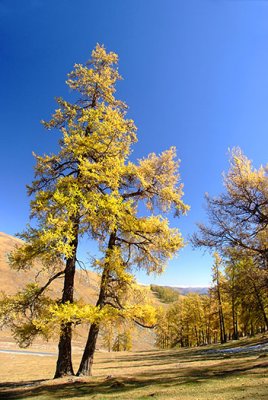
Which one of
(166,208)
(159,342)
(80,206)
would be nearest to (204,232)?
(166,208)

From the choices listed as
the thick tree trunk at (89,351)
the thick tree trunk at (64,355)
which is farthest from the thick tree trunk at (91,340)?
the thick tree trunk at (64,355)

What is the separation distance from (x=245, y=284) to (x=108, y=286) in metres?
6.80

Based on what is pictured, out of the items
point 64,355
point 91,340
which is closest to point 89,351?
point 91,340

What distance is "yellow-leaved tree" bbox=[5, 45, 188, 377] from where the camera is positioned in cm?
1211

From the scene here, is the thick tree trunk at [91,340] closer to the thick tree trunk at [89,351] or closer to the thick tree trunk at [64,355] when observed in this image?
the thick tree trunk at [89,351]

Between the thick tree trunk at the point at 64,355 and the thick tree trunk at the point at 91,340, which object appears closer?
the thick tree trunk at the point at 64,355

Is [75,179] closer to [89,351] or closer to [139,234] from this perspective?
[139,234]

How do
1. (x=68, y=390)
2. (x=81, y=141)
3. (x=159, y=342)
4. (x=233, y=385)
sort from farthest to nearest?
1. (x=159, y=342)
2. (x=81, y=141)
3. (x=68, y=390)
4. (x=233, y=385)

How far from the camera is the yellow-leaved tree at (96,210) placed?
12106 mm

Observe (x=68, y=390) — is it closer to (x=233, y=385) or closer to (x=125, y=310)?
(x=125, y=310)

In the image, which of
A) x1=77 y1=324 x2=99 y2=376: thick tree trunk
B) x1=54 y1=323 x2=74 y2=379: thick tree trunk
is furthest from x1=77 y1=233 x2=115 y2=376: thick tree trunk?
x1=54 y1=323 x2=74 y2=379: thick tree trunk

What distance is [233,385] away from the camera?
9.68m

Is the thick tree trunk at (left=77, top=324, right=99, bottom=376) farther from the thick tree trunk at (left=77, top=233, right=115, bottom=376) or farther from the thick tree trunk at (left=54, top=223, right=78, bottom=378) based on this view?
the thick tree trunk at (left=54, top=223, right=78, bottom=378)

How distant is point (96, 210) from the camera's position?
42.1 feet
